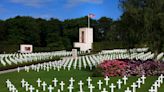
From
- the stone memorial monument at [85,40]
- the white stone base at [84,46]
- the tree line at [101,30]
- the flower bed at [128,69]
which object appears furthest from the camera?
the stone memorial monument at [85,40]

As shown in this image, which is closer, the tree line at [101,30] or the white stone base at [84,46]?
the tree line at [101,30]

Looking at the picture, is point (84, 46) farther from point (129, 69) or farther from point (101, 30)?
point (129, 69)

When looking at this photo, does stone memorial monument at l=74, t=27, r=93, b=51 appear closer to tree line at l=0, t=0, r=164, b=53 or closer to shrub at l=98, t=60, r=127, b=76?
tree line at l=0, t=0, r=164, b=53

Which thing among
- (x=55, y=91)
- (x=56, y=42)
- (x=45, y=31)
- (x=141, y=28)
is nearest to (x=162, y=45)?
(x=141, y=28)

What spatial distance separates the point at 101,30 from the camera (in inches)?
4222

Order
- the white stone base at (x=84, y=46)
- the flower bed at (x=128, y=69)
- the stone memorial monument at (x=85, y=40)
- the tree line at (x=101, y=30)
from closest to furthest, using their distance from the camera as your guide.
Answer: the flower bed at (x=128, y=69) < the tree line at (x=101, y=30) < the white stone base at (x=84, y=46) < the stone memorial monument at (x=85, y=40)

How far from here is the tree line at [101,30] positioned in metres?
28.3

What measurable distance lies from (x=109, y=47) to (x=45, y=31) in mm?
20167

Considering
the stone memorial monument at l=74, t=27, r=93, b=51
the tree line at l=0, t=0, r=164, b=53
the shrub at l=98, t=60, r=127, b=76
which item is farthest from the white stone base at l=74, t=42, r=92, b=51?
Result: the shrub at l=98, t=60, r=127, b=76

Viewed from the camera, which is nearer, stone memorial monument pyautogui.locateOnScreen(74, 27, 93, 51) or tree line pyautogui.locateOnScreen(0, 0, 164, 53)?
tree line pyautogui.locateOnScreen(0, 0, 164, 53)

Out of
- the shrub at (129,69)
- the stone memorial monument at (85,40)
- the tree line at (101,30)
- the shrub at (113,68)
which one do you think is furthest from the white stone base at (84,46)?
the shrub at (129,69)

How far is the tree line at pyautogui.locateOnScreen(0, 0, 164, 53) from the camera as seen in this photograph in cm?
2831

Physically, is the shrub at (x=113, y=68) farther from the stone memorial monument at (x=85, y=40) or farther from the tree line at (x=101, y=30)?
the stone memorial monument at (x=85, y=40)

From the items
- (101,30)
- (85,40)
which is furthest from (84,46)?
(101,30)
